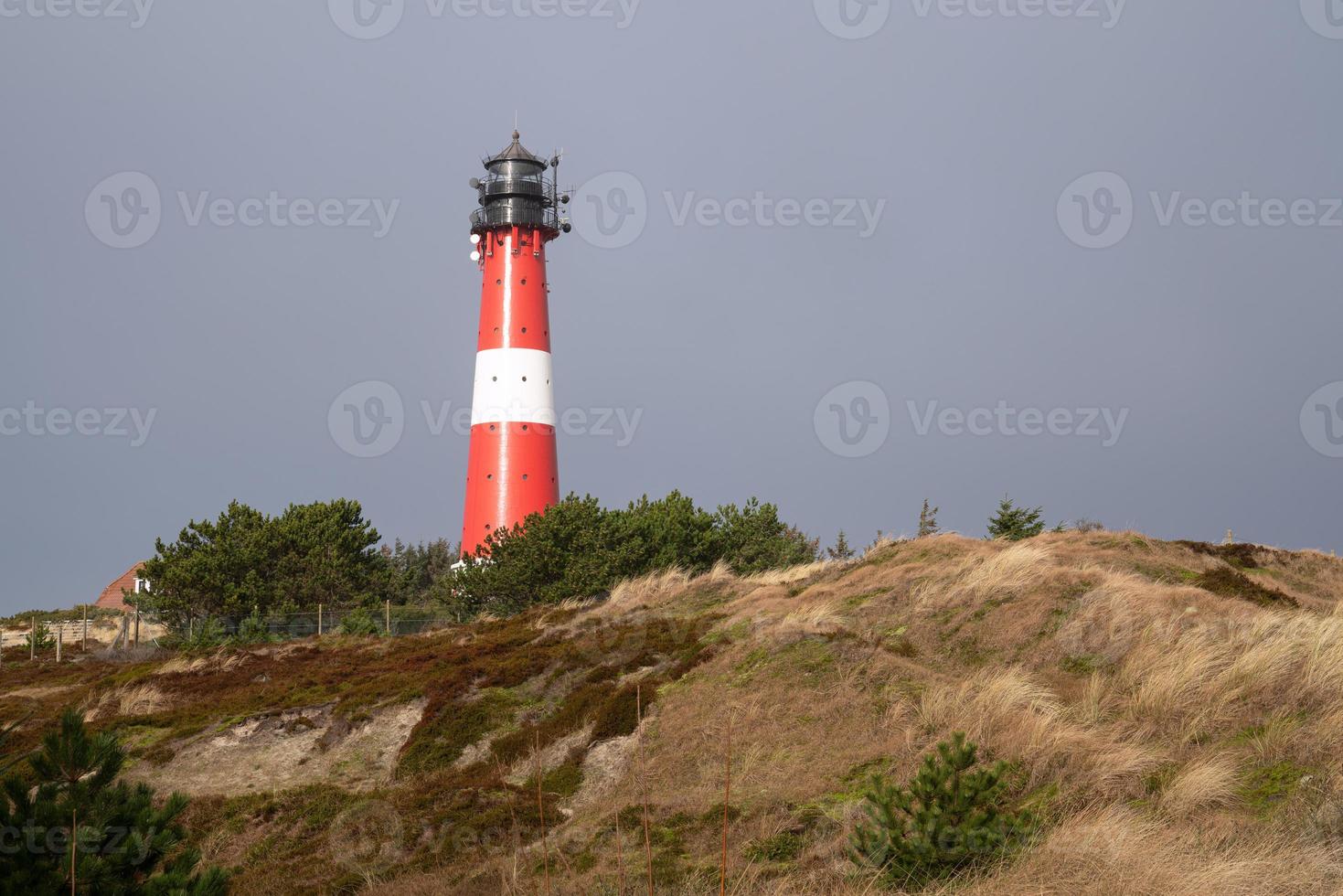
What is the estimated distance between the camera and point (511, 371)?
42250 mm

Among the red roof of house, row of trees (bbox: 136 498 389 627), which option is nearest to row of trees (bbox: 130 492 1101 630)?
row of trees (bbox: 136 498 389 627)

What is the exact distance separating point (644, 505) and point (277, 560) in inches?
581

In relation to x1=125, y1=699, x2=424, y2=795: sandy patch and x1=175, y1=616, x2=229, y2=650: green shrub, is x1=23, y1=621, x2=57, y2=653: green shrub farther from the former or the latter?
x1=125, y1=699, x2=424, y2=795: sandy patch

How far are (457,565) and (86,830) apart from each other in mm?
34850

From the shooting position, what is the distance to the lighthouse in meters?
42.2

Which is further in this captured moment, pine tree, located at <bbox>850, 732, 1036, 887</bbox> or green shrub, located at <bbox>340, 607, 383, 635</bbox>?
green shrub, located at <bbox>340, 607, 383, 635</bbox>

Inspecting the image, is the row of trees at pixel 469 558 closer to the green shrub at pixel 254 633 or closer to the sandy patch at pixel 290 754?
the green shrub at pixel 254 633

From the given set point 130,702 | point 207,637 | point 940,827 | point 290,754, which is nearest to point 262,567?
point 207,637

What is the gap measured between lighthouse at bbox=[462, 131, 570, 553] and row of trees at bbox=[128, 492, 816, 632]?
6.58 feet

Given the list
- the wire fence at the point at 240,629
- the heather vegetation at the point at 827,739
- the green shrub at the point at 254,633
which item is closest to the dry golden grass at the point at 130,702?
the heather vegetation at the point at 827,739

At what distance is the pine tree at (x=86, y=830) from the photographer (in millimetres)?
6531

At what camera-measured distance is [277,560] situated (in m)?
41.0

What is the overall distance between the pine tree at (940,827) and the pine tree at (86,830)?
5.23 metres

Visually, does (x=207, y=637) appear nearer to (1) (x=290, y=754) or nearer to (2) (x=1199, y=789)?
(1) (x=290, y=754)
